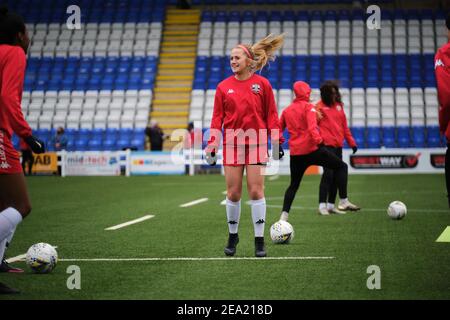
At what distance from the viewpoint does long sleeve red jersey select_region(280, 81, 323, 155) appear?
42.3 ft

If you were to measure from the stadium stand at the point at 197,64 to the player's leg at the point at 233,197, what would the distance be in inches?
1072

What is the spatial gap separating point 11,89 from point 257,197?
345cm

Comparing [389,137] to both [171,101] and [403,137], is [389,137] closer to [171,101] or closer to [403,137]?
[403,137]

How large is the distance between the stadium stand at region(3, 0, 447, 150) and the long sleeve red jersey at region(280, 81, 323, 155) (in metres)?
23.2

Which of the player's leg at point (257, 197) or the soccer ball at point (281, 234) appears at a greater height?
the player's leg at point (257, 197)

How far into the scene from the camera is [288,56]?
40562 mm

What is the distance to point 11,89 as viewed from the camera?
6312mm

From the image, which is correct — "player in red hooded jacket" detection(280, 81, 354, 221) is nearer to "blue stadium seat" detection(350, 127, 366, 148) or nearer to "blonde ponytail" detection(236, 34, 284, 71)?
"blonde ponytail" detection(236, 34, 284, 71)

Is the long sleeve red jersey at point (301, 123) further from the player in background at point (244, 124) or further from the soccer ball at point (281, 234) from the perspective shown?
the player in background at point (244, 124)

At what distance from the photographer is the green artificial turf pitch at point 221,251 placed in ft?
21.9

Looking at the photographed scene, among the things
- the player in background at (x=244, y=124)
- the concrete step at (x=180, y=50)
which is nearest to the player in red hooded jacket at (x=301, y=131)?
the player in background at (x=244, y=124)
